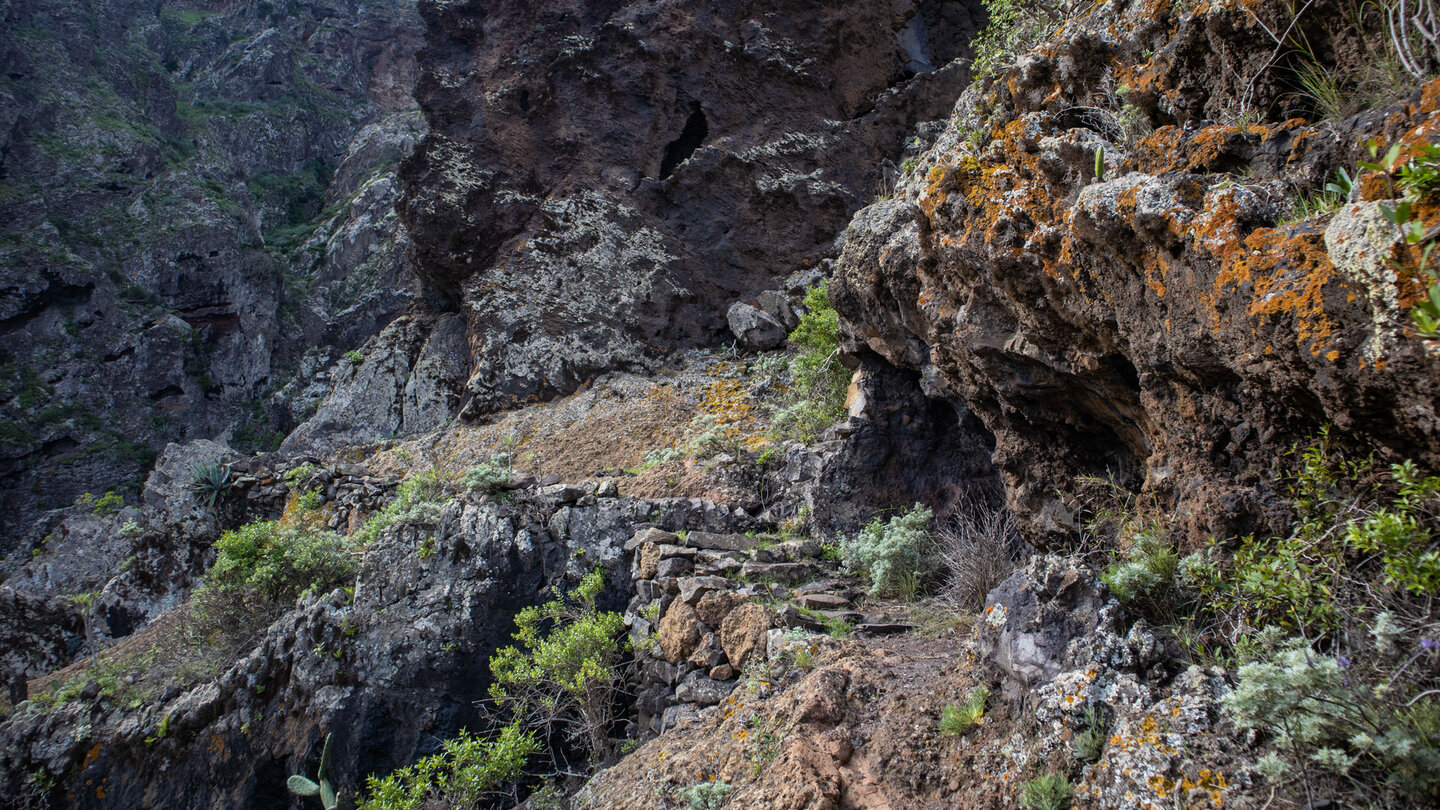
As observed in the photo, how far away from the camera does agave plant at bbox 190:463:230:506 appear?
1220 cm

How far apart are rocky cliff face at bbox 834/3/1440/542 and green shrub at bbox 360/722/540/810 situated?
4079mm

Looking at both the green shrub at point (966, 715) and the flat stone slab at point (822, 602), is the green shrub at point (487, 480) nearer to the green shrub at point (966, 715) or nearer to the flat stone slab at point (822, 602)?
the flat stone slab at point (822, 602)

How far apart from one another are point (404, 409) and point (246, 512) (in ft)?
10.4

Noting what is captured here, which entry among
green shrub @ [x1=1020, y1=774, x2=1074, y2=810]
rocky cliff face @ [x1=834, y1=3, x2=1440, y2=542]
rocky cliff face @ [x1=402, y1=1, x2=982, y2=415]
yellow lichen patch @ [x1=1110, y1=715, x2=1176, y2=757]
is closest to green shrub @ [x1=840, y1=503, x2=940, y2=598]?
rocky cliff face @ [x1=834, y1=3, x2=1440, y2=542]

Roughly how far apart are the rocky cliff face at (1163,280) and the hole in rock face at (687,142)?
9964 mm

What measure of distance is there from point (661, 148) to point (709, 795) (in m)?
12.8

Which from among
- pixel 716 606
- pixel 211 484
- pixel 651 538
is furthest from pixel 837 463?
pixel 211 484

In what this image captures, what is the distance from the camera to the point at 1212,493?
299 centimetres

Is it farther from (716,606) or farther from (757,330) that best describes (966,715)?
(757,330)

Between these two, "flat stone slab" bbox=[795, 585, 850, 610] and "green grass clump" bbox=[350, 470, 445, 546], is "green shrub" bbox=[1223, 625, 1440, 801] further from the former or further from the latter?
"green grass clump" bbox=[350, 470, 445, 546]

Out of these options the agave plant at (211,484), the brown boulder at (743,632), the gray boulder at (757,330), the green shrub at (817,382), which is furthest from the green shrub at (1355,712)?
the agave plant at (211,484)

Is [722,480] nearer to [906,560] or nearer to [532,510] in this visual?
[532,510]

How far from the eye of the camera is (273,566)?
26.7 ft

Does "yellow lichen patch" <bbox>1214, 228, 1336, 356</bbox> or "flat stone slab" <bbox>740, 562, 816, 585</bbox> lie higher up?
"yellow lichen patch" <bbox>1214, 228, 1336, 356</bbox>
